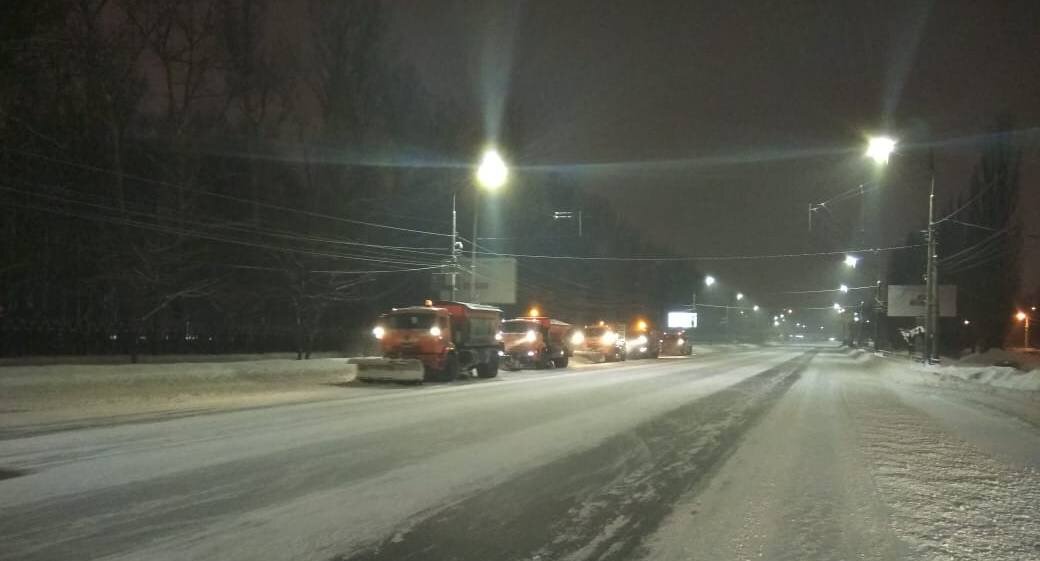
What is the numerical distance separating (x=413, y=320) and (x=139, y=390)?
28.7 ft

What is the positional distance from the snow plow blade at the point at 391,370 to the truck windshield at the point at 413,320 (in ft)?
4.23

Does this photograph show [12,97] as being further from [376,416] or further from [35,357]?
[376,416]

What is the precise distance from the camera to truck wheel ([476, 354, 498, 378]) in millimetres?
31597

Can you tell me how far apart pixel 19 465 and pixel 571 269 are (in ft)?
234

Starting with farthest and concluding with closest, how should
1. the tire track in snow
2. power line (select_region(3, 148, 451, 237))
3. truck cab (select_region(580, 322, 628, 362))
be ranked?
truck cab (select_region(580, 322, 628, 362)), power line (select_region(3, 148, 451, 237)), the tire track in snow

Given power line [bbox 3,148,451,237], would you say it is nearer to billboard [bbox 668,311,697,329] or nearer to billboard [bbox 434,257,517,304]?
billboard [bbox 434,257,517,304]

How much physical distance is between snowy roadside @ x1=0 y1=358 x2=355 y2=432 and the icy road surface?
326 centimetres

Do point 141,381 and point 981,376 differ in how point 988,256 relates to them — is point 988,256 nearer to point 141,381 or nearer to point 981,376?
point 981,376

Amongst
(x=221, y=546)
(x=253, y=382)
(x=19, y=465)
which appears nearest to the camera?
(x=221, y=546)

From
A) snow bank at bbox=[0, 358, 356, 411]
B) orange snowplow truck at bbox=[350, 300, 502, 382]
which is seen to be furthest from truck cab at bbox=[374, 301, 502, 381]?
snow bank at bbox=[0, 358, 356, 411]

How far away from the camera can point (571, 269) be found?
8075 cm

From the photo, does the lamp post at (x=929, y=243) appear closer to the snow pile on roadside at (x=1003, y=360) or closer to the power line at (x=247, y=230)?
the snow pile on roadside at (x=1003, y=360)

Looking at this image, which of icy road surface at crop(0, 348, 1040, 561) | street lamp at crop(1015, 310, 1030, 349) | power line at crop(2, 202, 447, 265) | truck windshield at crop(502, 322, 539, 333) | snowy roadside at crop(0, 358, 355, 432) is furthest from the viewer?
street lamp at crop(1015, 310, 1030, 349)

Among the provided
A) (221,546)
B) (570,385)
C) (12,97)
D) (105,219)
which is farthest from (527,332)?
(221,546)
